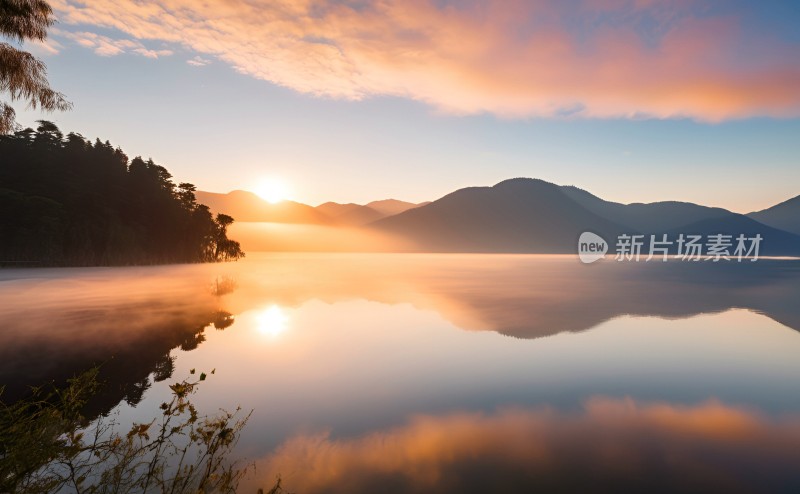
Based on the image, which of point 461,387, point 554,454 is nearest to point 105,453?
point 554,454

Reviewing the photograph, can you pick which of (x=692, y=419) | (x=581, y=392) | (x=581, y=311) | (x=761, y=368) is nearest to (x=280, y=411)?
(x=581, y=392)

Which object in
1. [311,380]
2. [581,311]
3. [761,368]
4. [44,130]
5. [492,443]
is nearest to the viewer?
[492,443]

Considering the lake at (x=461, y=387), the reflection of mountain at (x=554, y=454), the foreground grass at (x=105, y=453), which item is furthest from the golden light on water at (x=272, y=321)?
the reflection of mountain at (x=554, y=454)

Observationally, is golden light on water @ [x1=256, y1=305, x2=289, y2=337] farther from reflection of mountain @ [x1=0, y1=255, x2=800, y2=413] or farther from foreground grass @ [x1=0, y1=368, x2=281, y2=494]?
foreground grass @ [x1=0, y1=368, x2=281, y2=494]

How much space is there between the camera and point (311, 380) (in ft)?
46.2

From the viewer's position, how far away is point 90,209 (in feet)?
272

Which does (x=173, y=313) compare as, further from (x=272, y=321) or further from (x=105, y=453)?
(x=105, y=453)

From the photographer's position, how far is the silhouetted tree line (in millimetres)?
71500

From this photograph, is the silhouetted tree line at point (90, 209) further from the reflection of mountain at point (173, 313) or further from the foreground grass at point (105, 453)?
the foreground grass at point (105, 453)

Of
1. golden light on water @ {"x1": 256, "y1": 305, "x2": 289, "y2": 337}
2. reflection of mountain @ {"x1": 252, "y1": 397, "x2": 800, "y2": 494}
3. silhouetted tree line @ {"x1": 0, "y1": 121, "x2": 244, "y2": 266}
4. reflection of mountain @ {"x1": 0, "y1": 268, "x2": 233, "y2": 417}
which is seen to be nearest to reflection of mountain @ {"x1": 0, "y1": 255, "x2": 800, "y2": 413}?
reflection of mountain @ {"x1": 0, "y1": 268, "x2": 233, "y2": 417}

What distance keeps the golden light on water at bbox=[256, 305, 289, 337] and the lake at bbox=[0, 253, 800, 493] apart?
0.55 feet

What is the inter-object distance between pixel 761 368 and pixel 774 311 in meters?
22.7

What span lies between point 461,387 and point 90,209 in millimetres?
98493

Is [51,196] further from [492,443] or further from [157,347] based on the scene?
[492,443]
